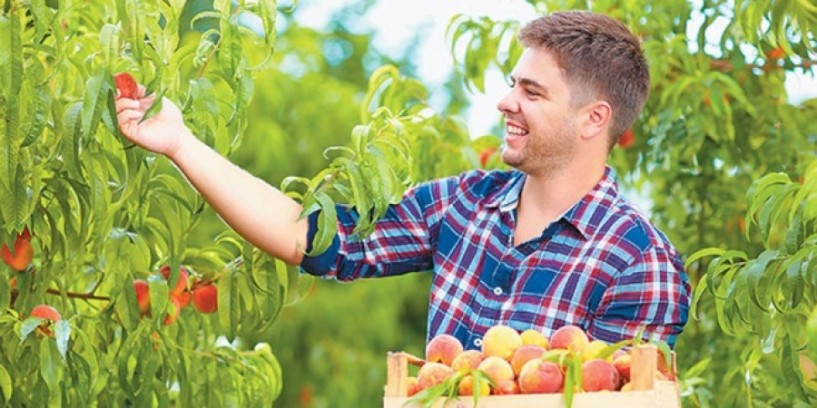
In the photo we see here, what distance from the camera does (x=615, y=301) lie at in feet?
9.66

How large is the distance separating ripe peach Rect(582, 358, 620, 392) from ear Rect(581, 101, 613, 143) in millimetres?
690

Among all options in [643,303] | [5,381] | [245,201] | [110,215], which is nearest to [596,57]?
[643,303]

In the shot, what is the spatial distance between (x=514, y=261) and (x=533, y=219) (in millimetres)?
103

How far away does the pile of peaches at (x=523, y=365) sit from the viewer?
8.22 feet

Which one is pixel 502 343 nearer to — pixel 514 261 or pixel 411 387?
pixel 411 387

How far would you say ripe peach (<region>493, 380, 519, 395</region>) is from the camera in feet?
8.34

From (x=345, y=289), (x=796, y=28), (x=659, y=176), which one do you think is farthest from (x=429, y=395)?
(x=345, y=289)

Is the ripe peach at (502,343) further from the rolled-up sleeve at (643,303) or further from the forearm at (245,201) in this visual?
the forearm at (245,201)

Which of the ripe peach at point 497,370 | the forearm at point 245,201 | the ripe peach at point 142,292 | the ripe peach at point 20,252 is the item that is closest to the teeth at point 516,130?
the forearm at point 245,201

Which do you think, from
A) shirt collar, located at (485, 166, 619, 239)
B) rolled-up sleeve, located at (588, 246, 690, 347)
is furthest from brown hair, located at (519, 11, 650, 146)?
rolled-up sleeve, located at (588, 246, 690, 347)

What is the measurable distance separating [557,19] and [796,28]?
63 cm

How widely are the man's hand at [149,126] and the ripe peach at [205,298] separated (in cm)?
78

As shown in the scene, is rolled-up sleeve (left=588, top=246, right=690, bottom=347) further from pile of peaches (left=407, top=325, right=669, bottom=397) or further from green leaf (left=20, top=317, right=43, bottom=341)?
green leaf (left=20, top=317, right=43, bottom=341)

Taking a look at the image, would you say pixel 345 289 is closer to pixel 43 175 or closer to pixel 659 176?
pixel 659 176
